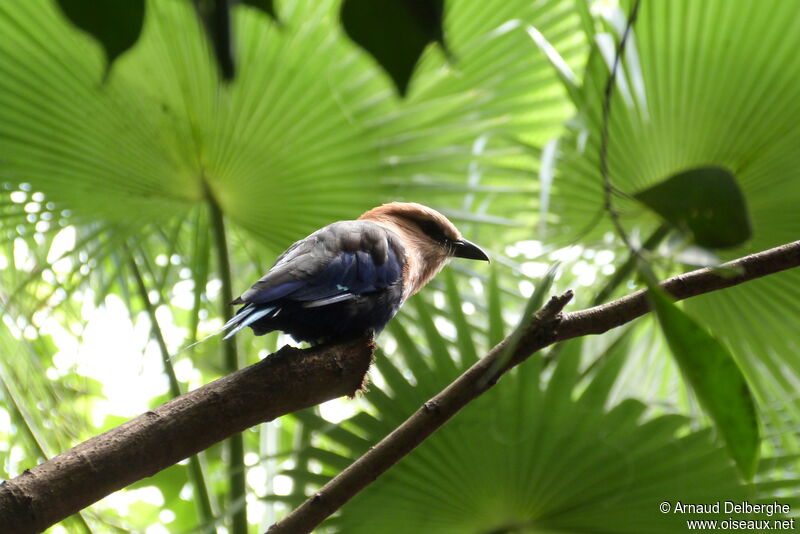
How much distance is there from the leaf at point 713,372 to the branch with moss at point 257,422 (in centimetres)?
47

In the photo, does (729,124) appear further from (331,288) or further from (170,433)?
(170,433)

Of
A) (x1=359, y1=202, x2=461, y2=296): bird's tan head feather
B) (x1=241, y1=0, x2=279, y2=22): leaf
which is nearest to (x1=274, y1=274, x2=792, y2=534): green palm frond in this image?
(x1=359, y1=202, x2=461, y2=296): bird's tan head feather

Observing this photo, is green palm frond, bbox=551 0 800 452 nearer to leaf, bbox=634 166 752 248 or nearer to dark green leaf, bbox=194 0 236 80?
leaf, bbox=634 166 752 248

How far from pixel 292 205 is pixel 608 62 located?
2.85ft

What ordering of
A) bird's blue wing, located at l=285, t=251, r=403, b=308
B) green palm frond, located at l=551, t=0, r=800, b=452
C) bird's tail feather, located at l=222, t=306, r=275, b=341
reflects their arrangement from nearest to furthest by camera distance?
bird's tail feather, located at l=222, t=306, r=275, b=341 → bird's blue wing, located at l=285, t=251, r=403, b=308 → green palm frond, located at l=551, t=0, r=800, b=452

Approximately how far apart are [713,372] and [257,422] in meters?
0.80

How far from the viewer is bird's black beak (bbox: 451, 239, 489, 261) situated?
1.88 meters

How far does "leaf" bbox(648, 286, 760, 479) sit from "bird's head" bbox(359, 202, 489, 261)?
1.26 meters

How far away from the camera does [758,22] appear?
1.71 metres

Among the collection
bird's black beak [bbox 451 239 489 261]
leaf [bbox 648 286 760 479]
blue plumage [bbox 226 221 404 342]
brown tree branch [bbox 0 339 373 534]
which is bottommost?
leaf [bbox 648 286 760 479]

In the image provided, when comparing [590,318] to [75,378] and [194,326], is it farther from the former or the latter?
[75,378]

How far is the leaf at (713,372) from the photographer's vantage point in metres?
0.59

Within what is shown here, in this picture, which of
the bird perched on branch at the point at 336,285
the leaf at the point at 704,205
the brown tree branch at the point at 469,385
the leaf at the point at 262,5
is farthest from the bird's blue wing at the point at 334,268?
the leaf at the point at 262,5

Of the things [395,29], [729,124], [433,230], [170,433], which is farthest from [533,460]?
[395,29]
